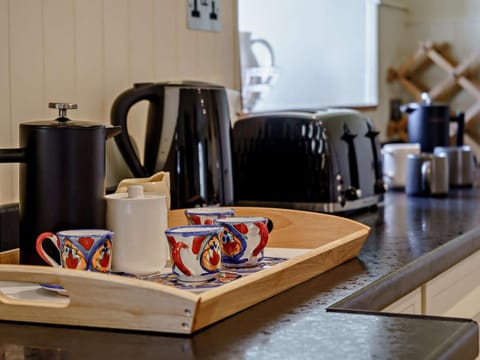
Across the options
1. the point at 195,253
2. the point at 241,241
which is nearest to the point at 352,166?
the point at 241,241

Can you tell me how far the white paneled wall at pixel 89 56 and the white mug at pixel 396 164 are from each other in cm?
67

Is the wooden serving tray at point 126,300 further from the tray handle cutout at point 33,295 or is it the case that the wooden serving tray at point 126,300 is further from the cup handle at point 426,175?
the cup handle at point 426,175

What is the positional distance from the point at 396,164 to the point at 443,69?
928 millimetres

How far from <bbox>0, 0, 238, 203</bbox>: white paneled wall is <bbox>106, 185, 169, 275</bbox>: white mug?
37cm

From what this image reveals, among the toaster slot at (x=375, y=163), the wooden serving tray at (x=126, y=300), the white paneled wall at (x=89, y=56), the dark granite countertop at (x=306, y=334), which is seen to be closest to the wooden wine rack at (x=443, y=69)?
the toaster slot at (x=375, y=163)

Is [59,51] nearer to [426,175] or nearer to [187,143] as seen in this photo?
[187,143]

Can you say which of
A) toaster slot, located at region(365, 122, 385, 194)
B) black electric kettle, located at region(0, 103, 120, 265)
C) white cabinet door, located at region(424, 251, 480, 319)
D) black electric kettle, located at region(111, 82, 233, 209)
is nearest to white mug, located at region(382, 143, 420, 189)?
toaster slot, located at region(365, 122, 385, 194)

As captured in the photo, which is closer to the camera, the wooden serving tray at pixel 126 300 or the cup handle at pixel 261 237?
the wooden serving tray at pixel 126 300

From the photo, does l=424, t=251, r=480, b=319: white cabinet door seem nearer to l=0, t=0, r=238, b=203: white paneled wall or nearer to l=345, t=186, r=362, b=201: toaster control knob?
l=345, t=186, r=362, b=201: toaster control knob

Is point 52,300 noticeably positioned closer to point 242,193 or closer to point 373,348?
point 373,348

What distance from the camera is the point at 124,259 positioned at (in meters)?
1.08

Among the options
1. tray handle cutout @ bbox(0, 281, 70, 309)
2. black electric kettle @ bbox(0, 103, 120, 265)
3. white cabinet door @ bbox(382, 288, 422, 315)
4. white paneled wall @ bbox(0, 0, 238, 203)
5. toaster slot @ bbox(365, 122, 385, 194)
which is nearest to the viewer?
tray handle cutout @ bbox(0, 281, 70, 309)

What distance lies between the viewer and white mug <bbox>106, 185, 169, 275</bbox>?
3.56 ft

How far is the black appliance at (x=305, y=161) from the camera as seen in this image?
71.1 inches
